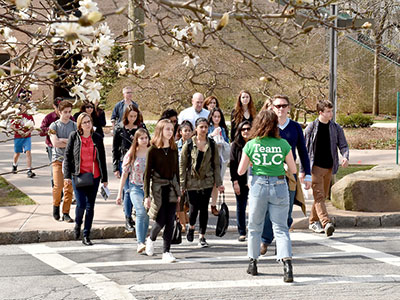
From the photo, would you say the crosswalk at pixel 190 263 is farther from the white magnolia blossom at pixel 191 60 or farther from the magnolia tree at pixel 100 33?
the white magnolia blossom at pixel 191 60

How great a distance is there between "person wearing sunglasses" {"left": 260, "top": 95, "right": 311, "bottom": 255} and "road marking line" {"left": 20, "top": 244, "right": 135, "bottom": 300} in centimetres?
201

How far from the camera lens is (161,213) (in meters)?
8.52

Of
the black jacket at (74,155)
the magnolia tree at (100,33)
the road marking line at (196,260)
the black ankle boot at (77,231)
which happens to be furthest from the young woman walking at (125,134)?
the magnolia tree at (100,33)

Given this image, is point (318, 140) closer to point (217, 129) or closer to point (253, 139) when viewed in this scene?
point (217, 129)

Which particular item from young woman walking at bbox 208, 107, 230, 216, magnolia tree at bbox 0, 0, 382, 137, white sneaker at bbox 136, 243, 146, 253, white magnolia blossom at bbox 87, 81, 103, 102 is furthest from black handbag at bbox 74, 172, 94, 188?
white magnolia blossom at bbox 87, 81, 103, 102

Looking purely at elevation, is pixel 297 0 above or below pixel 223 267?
above

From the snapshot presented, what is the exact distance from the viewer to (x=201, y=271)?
791cm

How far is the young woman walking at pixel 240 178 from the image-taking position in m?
9.30

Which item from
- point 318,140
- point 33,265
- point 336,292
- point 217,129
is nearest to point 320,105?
point 318,140

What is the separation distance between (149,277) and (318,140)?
340cm

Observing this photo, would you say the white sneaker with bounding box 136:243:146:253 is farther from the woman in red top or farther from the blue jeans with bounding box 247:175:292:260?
the blue jeans with bounding box 247:175:292:260

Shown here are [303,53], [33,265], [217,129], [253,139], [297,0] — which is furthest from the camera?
[303,53]

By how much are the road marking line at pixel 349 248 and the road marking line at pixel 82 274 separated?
2.95m

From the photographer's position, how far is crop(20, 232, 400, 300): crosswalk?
288 inches
